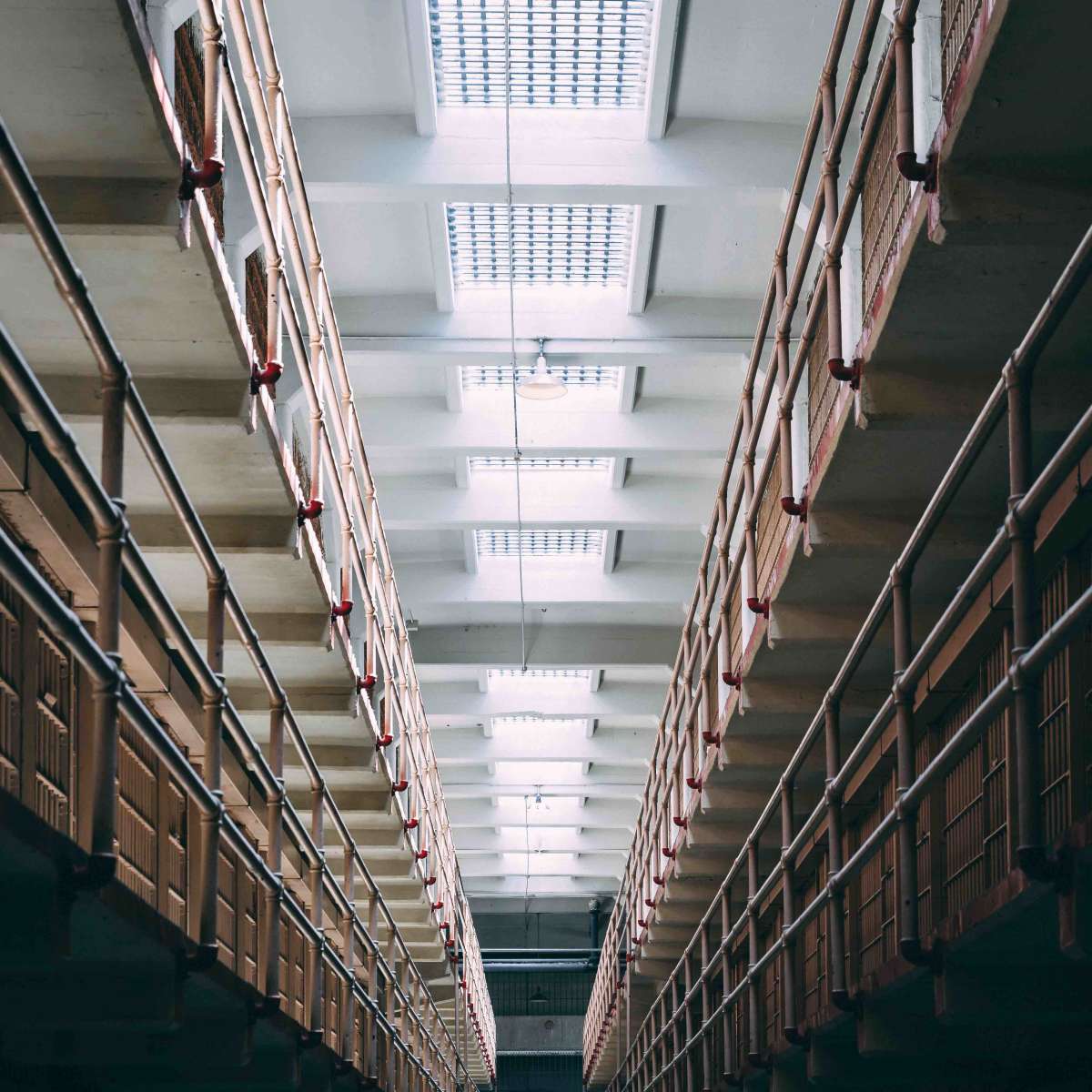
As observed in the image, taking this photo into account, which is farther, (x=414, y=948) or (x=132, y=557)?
(x=414, y=948)

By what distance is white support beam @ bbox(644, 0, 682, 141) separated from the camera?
9.80 m

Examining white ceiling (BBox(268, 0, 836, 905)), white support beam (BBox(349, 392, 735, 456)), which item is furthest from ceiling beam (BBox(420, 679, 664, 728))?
white support beam (BBox(349, 392, 735, 456))

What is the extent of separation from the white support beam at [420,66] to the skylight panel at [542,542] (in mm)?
6992

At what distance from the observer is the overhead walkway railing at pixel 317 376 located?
605 centimetres

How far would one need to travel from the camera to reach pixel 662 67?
33.9 ft

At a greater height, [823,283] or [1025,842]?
[823,283]

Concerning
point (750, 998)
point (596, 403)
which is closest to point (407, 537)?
point (596, 403)

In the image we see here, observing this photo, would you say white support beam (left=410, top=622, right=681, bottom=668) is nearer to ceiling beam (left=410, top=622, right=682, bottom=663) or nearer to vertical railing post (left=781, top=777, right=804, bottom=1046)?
ceiling beam (left=410, top=622, right=682, bottom=663)

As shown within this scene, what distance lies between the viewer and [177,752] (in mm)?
4027

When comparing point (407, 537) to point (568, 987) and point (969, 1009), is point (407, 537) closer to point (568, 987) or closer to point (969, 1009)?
point (969, 1009)

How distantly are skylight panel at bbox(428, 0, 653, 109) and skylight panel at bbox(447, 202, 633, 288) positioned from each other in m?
0.80

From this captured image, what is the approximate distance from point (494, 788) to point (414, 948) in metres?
7.03

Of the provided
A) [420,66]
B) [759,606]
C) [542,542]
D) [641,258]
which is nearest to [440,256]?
[641,258]

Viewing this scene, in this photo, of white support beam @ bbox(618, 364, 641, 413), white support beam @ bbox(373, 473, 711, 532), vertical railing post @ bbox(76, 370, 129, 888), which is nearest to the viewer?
vertical railing post @ bbox(76, 370, 129, 888)
